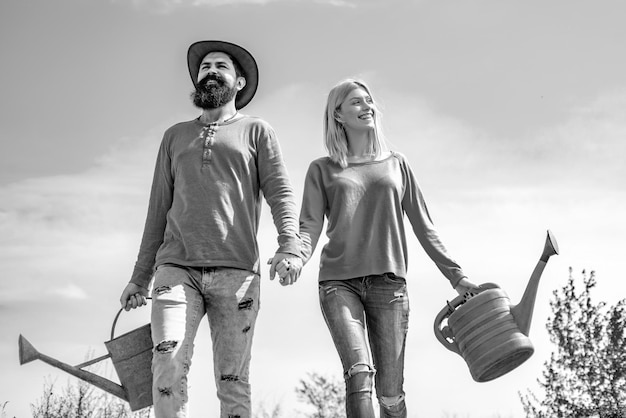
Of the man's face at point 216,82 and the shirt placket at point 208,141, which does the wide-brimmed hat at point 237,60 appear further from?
the shirt placket at point 208,141

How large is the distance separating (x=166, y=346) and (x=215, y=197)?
822 millimetres

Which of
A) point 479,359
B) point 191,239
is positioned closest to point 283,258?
point 191,239

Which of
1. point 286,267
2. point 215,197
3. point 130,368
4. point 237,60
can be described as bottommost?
point 130,368

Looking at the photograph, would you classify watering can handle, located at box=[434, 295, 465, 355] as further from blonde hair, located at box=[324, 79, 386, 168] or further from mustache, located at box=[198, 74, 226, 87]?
mustache, located at box=[198, 74, 226, 87]

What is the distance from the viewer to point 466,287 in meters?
4.92

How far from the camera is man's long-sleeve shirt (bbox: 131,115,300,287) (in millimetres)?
4262

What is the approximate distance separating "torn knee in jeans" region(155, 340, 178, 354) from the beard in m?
1.43

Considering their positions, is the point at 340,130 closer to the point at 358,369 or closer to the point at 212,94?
the point at 212,94

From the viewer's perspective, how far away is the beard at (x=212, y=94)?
4.71 metres

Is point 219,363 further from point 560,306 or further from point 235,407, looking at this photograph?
point 560,306

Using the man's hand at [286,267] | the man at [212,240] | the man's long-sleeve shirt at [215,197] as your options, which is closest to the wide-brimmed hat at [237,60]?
the man at [212,240]

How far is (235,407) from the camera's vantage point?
4.04m

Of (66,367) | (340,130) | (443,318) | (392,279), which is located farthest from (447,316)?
(66,367)

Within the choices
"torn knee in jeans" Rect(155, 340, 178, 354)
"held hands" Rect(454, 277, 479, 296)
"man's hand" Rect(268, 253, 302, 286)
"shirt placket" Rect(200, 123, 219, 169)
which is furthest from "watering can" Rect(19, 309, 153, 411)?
"held hands" Rect(454, 277, 479, 296)
